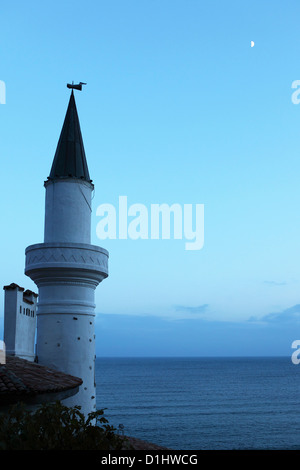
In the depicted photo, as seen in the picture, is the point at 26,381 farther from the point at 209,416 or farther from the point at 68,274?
the point at 209,416

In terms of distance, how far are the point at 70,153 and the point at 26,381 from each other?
38.6 ft

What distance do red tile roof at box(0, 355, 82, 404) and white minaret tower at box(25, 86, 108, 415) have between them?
2.93 m

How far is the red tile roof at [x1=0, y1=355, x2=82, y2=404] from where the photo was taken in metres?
14.7

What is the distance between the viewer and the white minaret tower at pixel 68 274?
22469 millimetres

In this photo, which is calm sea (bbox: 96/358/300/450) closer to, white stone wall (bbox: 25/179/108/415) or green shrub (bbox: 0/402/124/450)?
white stone wall (bbox: 25/179/108/415)

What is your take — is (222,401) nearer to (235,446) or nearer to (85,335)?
(235,446)

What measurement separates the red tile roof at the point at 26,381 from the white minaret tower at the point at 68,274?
293 cm

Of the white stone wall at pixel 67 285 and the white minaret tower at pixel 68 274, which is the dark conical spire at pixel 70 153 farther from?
the white stone wall at pixel 67 285

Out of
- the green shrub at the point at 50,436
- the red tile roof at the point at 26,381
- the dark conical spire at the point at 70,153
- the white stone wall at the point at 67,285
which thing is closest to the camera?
the green shrub at the point at 50,436

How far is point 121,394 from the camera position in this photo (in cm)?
14900

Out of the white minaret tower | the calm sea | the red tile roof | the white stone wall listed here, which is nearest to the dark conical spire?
the white minaret tower

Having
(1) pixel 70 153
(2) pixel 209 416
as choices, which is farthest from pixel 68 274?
(2) pixel 209 416

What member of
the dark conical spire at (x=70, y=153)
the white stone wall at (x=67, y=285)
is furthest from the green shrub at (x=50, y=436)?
the dark conical spire at (x=70, y=153)
